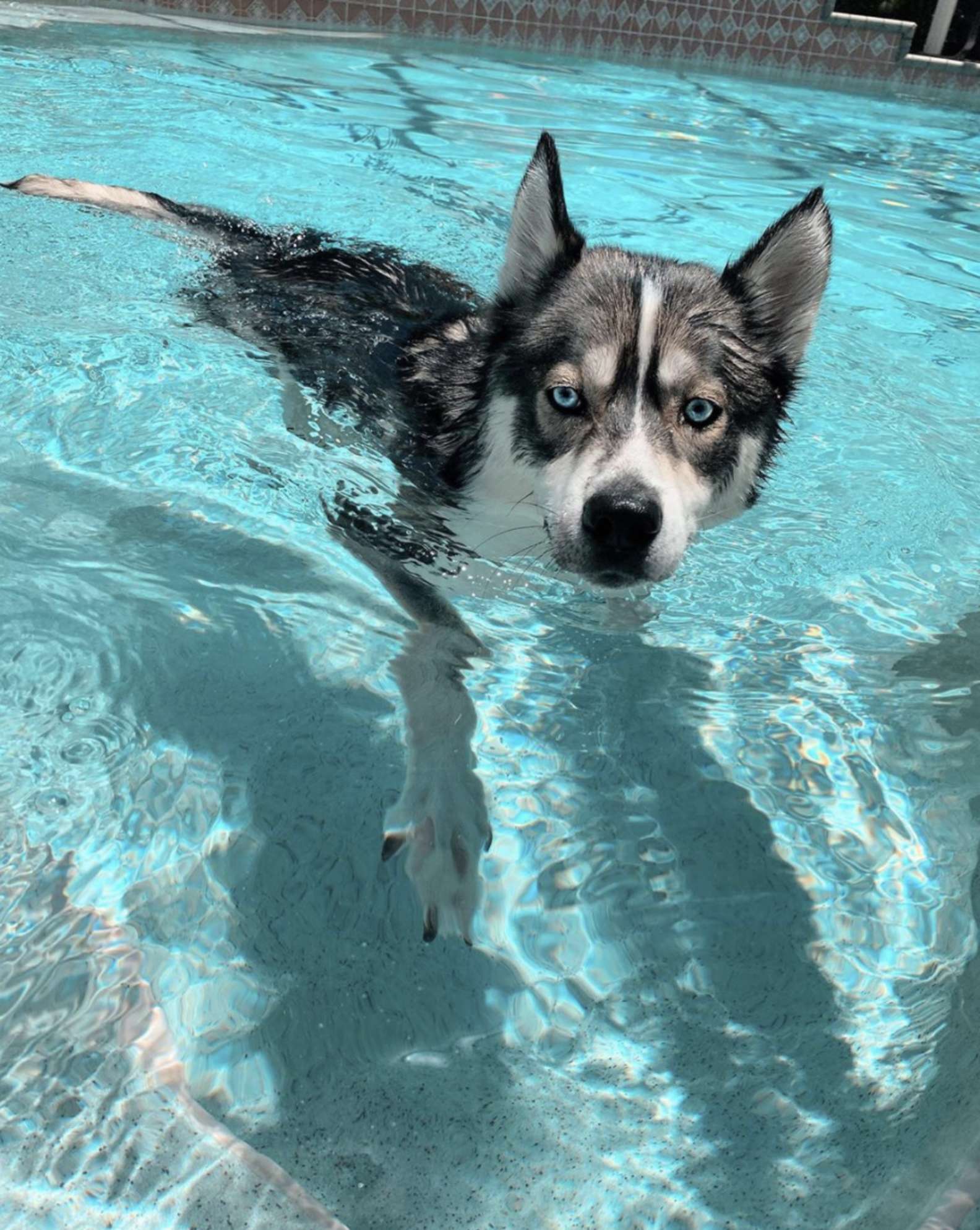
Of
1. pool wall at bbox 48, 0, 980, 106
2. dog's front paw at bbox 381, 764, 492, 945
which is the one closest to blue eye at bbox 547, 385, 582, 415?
dog's front paw at bbox 381, 764, 492, 945

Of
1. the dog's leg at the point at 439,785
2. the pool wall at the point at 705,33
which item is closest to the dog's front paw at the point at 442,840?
the dog's leg at the point at 439,785

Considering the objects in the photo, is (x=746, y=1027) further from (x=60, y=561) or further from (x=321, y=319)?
(x=321, y=319)

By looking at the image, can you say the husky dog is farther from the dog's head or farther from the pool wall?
the pool wall

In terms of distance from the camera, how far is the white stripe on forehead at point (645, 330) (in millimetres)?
3158

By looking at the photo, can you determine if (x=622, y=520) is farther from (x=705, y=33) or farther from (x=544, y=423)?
(x=705, y=33)

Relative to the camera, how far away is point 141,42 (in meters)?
11.7

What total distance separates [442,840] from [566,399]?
1.41m

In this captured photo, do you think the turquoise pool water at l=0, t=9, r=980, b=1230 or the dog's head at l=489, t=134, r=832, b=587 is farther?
the dog's head at l=489, t=134, r=832, b=587

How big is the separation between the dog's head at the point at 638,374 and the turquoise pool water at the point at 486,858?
1.59 feet

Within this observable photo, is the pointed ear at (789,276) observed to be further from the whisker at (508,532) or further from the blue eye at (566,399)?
the whisker at (508,532)

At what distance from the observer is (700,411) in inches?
128

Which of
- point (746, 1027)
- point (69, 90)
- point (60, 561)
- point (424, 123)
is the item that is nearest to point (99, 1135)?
point (746, 1027)

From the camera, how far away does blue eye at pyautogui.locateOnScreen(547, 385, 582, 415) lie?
321cm

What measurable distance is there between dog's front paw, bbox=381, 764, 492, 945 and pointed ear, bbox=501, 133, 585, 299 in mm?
1837
